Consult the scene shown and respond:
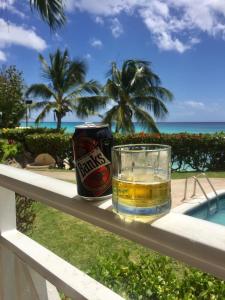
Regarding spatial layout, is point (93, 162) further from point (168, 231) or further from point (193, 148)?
point (193, 148)

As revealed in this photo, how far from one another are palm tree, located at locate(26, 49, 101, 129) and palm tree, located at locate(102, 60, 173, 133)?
7.62 ft

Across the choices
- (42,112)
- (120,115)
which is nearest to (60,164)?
(120,115)

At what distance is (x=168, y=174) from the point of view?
32.0 inches

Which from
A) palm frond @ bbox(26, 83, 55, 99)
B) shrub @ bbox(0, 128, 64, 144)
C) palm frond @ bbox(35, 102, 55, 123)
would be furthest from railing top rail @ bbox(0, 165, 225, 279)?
palm frond @ bbox(26, 83, 55, 99)

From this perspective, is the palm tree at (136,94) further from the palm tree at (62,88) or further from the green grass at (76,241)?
the green grass at (76,241)

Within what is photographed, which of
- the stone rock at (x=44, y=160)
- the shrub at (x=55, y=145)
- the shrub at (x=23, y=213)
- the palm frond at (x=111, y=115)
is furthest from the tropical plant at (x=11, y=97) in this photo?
the shrub at (x=23, y=213)

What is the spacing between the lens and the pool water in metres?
7.65

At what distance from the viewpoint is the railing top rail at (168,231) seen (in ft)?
2.04

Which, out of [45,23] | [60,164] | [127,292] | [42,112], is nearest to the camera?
[127,292]

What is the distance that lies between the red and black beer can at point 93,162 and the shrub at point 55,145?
13.1 m

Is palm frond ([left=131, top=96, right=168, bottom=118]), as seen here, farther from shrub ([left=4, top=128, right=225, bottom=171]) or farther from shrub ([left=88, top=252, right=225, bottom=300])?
shrub ([left=88, top=252, right=225, bottom=300])

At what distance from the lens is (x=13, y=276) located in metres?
1.41

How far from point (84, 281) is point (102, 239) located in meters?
4.26

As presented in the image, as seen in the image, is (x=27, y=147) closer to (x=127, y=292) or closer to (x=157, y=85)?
(x=157, y=85)
